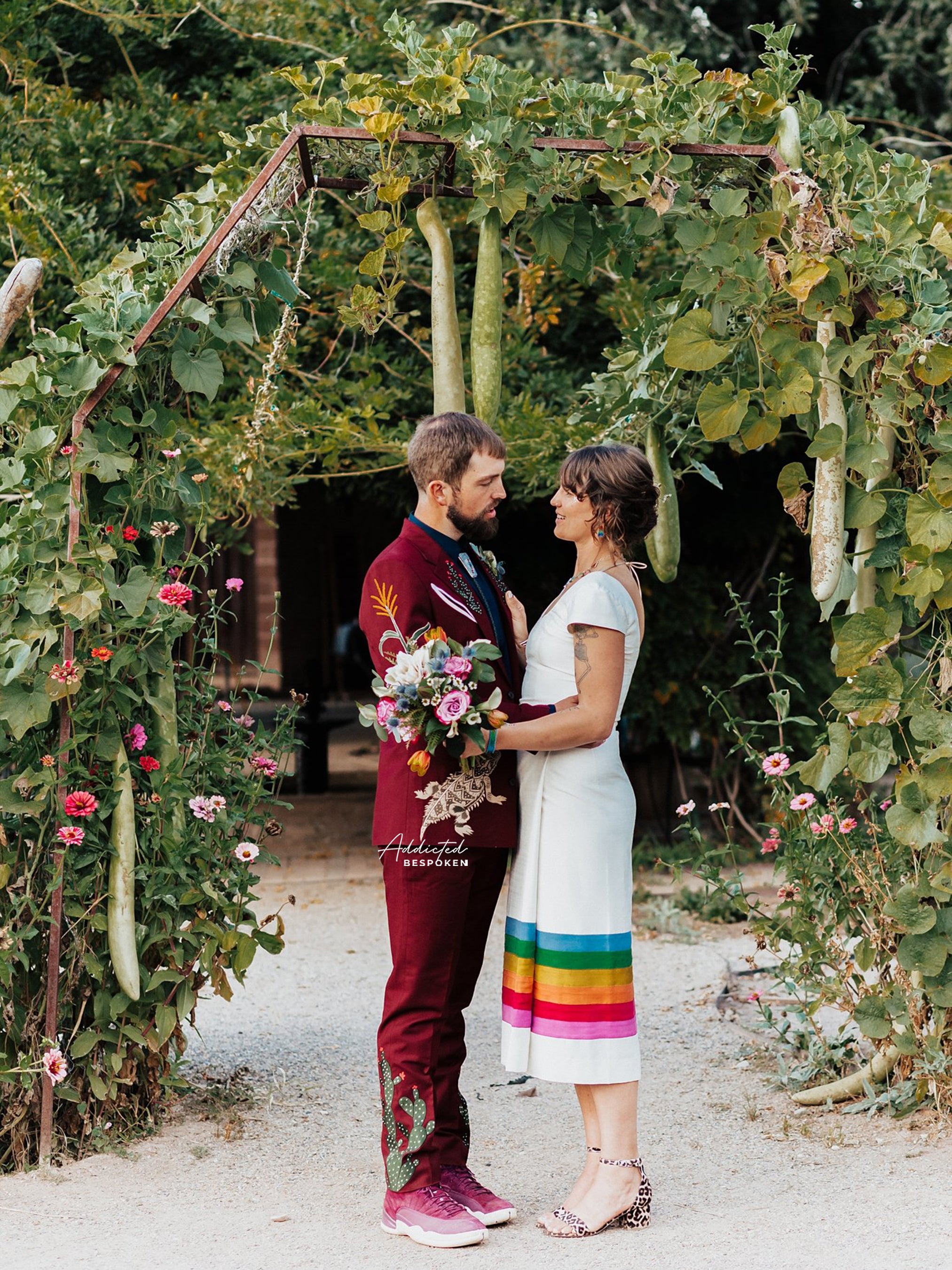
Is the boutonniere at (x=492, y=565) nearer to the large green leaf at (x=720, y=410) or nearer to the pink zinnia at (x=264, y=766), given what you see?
the large green leaf at (x=720, y=410)

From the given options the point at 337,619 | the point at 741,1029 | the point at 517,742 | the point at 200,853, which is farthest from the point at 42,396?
the point at 337,619

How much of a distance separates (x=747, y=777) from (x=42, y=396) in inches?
213

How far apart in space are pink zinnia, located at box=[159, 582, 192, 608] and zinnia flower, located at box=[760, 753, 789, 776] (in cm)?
157

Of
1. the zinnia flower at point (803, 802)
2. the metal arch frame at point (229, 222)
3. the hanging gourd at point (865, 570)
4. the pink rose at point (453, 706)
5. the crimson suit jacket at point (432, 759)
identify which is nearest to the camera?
the pink rose at point (453, 706)

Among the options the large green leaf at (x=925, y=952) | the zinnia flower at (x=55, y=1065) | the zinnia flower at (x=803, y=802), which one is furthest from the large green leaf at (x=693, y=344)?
the zinnia flower at (x=55, y=1065)

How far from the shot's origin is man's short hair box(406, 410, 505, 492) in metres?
2.78

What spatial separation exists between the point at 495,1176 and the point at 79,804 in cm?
135

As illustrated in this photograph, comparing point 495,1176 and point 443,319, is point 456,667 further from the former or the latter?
point 495,1176

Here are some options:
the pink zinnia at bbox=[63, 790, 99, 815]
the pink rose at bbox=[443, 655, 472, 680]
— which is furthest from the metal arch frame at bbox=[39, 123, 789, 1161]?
the pink rose at bbox=[443, 655, 472, 680]

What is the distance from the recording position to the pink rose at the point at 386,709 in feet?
8.59

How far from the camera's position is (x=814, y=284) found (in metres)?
2.90

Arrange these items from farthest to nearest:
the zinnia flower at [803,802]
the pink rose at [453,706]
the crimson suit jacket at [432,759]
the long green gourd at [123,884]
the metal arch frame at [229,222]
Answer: the zinnia flower at [803,802] < the long green gourd at [123,884] < the metal arch frame at [229,222] < the crimson suit jacket at [432,759] < the pink rose at [453,706]

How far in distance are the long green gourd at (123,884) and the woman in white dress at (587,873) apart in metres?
0.90

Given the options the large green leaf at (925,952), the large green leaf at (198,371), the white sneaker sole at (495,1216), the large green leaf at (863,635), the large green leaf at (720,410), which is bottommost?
the white sneaker sole at (495,1216)
